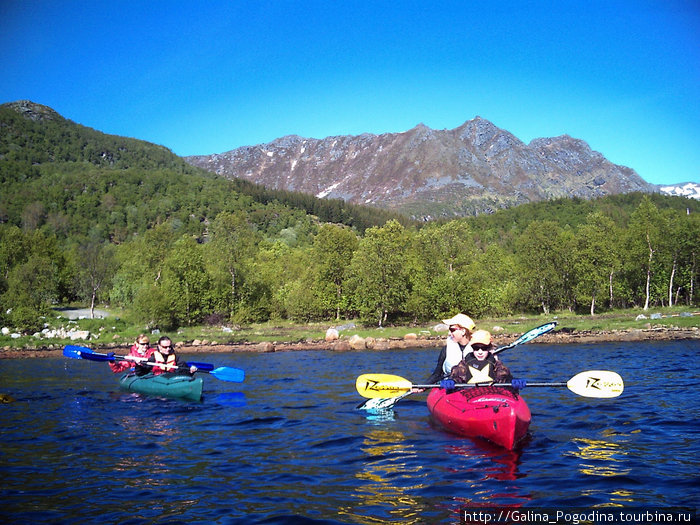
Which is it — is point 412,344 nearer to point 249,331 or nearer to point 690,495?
point 249,331

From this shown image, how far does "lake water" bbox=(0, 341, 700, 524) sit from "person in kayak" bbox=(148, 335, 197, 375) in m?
1.38

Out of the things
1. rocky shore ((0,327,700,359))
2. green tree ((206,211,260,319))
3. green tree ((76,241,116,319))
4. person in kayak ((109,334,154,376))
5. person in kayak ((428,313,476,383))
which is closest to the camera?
person in kayak ((428,313,476,383))

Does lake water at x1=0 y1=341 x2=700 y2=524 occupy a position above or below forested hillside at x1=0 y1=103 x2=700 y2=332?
below

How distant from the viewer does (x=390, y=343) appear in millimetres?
38844

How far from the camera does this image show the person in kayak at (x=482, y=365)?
38.0 feet

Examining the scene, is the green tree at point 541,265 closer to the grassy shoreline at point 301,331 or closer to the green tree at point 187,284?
the grassy shoreline at point 301,331

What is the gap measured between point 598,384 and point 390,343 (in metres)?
26.9

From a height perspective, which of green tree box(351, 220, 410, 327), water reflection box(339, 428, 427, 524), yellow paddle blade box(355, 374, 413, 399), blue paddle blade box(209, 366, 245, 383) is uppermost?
green tree box(351, 220, 410, 327)

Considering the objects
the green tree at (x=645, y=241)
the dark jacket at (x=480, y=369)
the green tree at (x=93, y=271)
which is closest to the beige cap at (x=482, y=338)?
the dark jacket at (x=480, y=369)

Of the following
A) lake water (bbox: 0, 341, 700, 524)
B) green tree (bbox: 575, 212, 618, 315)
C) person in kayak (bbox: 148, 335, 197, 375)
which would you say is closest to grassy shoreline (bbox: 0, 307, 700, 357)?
green tree (bbox: 575, 212, 618, 315)

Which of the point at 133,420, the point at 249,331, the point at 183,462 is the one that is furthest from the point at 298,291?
the point at 183,462

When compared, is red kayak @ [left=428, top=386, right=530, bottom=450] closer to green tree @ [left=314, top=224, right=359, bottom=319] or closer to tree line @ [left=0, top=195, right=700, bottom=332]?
tree line @ [left=0, top=195, right=700, bottom=332]

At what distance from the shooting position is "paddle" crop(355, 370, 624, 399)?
12.1 meters

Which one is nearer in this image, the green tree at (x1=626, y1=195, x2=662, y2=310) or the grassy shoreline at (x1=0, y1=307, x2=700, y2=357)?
the grassy shoreline at (x1=0, y1=307, x2=700, y2=357)
